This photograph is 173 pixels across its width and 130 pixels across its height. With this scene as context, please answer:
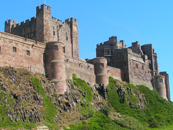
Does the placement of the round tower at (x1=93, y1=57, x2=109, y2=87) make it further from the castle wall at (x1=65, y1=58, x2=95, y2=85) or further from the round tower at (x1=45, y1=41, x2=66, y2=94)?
the round tower at (x1=45, y1=41, x2=66, y2=94)

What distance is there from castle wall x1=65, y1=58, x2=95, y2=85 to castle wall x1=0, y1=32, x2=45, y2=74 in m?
6.47

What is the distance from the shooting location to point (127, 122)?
187 ft

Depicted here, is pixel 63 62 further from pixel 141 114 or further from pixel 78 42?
pixel 141 114

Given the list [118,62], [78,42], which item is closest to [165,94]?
[118,62]

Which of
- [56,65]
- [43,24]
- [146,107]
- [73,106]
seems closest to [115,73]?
[146,107]

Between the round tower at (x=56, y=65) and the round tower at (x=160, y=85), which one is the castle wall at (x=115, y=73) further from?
the round tower at (x=56, y=65)

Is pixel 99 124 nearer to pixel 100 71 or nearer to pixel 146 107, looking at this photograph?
pixel 100 71

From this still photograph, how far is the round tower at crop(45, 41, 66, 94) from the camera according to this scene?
175 ft

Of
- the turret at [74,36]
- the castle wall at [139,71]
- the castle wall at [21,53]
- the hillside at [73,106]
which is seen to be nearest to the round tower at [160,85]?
the castle wall at [139,71]

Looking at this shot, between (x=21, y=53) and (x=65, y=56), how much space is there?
1031 centimetres

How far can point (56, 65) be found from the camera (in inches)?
2130

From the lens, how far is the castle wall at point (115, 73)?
235 feet

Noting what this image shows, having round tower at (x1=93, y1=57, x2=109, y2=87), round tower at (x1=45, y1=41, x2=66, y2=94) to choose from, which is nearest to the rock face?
round tower at (x1=45, y1=41, x2=66, y2=94)

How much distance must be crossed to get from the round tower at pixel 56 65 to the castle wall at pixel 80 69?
4539 mm
